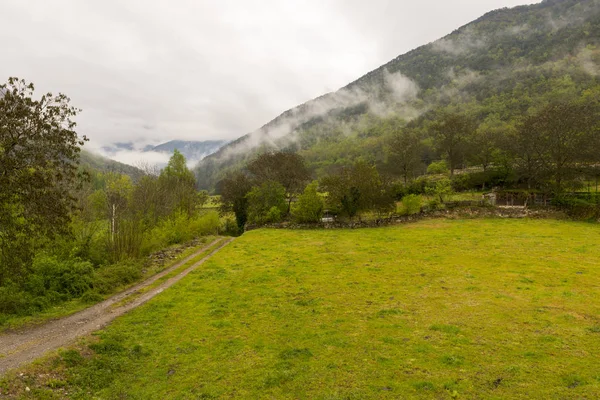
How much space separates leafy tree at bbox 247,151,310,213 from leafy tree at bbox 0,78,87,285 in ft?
152

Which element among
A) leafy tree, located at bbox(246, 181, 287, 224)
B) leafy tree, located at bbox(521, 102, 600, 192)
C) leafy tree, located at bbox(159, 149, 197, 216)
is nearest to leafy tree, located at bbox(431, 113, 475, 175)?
leafy tree, located at bbox(521, 102, 600, 192)

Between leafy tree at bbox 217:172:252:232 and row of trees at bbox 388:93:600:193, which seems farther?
leafy tree at bbox 217:172:252:232

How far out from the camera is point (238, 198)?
2434 inches

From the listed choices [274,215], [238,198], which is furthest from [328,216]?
[238,198]

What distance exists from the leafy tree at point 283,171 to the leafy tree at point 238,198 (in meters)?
3.21

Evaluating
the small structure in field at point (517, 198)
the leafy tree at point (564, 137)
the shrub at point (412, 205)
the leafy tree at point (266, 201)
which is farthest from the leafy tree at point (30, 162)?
the leafy tree at point (564, 137)

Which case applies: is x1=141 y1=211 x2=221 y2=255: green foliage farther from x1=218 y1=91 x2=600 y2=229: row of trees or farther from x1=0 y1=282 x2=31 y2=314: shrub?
x1=0 y1=282 x2=31 y2=314: shrub

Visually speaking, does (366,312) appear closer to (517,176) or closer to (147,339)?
(147,339)

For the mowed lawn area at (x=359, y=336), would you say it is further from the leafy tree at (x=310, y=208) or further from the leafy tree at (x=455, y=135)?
the leafy tree at (x=455, y=135)

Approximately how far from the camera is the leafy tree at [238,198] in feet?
201

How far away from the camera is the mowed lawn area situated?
390 inches

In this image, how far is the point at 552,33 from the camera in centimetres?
19162

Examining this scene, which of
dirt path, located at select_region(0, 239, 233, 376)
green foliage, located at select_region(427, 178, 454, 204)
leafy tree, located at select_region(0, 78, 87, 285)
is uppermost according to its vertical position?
leafy tree, located at select_region(0, 78, 87, 285)

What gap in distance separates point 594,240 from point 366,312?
28.7 meters
